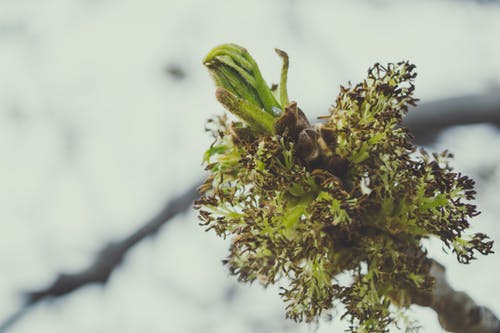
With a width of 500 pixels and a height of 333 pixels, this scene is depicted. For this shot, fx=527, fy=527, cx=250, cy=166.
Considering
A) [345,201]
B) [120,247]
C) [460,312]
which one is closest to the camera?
[345,201]

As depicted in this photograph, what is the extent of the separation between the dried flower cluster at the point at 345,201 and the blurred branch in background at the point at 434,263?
0.13 meters

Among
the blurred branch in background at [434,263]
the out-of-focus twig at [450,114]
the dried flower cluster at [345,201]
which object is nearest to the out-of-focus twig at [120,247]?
the blurred branch in background at [434,263]

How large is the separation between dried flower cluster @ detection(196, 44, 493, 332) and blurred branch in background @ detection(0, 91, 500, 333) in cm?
13

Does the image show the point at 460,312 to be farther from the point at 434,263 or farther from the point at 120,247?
the point at 120,247

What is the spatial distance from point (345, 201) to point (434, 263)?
362 millimetres

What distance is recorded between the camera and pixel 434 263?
1583 mm

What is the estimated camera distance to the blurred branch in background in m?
1.62

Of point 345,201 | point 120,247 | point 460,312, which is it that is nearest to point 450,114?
point 460,312

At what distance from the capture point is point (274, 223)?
155 cm

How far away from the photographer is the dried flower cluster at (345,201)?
1.52 meters

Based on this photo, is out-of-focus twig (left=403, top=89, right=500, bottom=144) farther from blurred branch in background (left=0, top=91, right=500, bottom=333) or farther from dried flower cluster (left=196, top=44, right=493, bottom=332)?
dried flower cluster (left=196, top=44, right=493, bottom=332)

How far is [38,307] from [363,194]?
3.66 metres

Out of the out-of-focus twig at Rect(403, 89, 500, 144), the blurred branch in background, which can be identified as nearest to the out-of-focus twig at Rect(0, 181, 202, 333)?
the blurred branch in background

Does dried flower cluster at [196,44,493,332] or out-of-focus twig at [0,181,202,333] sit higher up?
out-of-focus twig at [0,181,202,333]
